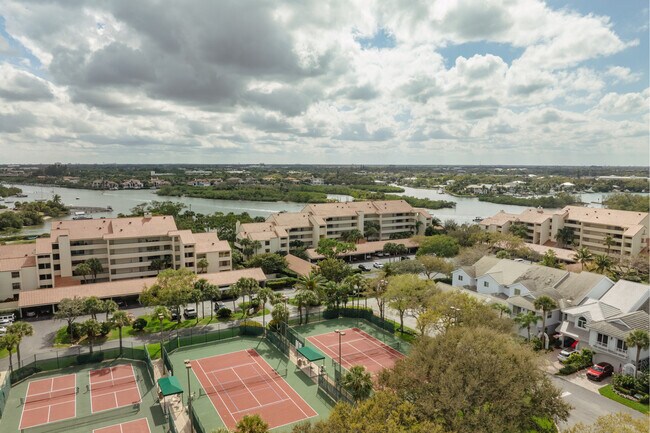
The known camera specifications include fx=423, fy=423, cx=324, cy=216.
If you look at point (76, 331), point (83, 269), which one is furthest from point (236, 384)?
point (83, 269)

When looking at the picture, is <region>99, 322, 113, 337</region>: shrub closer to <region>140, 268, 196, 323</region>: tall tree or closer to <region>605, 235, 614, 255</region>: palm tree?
<region>140, 268, 196, 323</region>: tall tree

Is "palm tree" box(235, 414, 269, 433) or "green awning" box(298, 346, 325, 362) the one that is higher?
"palm tree" box(235, 414, 269, 433)

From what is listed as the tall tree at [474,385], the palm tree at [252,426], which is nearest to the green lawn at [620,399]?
the tall tree at [474,385]

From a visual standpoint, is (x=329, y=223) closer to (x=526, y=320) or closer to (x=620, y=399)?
(x=526, y=320)

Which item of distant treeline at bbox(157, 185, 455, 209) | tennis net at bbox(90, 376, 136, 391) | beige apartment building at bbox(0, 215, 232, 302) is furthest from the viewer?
distant treeline at bbox(157, 185, 455, 209)

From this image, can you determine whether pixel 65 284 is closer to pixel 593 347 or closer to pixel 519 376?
pixel 519 376

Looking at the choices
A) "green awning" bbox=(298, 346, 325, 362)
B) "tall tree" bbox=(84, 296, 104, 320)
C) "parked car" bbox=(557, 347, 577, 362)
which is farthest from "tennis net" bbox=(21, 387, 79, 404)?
"parked car" bbox=(557, 347, 577, 362)
